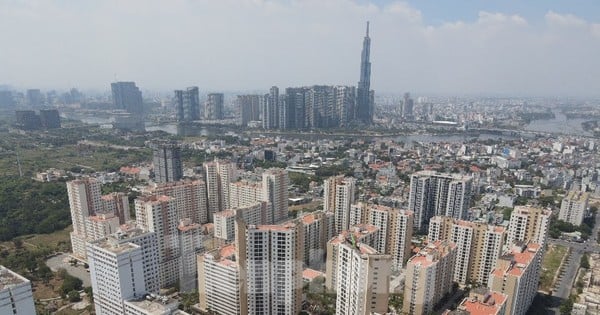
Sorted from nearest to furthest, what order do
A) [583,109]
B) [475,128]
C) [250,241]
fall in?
[250,241] < [475,128] < [583,109]

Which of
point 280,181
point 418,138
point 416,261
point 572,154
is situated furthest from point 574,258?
point 418,138

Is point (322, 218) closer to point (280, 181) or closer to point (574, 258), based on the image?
point (280, 181)

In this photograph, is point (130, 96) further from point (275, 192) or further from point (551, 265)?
point (551, 265)

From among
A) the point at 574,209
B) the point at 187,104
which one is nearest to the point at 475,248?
the point at 574,209

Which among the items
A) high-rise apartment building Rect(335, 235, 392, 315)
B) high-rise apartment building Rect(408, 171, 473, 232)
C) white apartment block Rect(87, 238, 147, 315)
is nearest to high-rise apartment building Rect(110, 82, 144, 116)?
high-rise apartment building Rect(408, 171, 473, 232)

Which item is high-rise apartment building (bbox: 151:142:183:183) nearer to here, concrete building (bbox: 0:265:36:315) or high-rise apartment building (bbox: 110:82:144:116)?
concrete building (bbox: 0:265:36:315)

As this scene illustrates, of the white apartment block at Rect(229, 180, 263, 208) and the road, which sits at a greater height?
the white apartment block at Rect(229, 180, 263, 208)

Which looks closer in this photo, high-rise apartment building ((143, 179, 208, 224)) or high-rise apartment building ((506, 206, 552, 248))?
high-rise apartment building ((506, 206, 552, 248))
